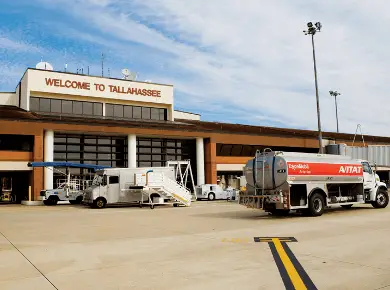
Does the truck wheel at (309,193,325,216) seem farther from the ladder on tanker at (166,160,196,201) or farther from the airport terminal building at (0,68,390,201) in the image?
the airport terminal building at (0,68,390,201)

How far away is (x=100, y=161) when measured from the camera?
44656 millimetres

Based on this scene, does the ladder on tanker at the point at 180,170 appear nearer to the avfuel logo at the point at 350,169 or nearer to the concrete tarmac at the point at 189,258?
the avfuel logo at the point at 350,169

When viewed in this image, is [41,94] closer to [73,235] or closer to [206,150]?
[206,150]

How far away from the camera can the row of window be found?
148 ft

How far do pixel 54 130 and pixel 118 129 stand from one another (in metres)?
6.44

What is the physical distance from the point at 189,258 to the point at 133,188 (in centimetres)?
2227

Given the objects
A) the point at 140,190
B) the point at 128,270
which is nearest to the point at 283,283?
the point at 128,270

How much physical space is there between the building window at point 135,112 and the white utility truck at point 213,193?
43.3ft

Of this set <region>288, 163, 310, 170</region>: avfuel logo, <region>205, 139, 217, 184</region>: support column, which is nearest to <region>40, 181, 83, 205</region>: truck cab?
<region>205, 139, 217, 184</region>: support column

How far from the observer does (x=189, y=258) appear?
9391 mm

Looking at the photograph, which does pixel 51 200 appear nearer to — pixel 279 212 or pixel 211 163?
pixel 211 163

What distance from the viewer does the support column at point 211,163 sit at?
48688 mm

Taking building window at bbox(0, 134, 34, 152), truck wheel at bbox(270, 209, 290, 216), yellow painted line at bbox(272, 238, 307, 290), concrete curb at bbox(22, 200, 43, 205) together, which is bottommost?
yellow painted line at bbox(272, 238, 307, 290)

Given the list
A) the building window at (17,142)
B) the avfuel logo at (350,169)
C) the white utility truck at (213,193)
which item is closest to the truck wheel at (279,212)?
the avfuel logo at (350,169)
